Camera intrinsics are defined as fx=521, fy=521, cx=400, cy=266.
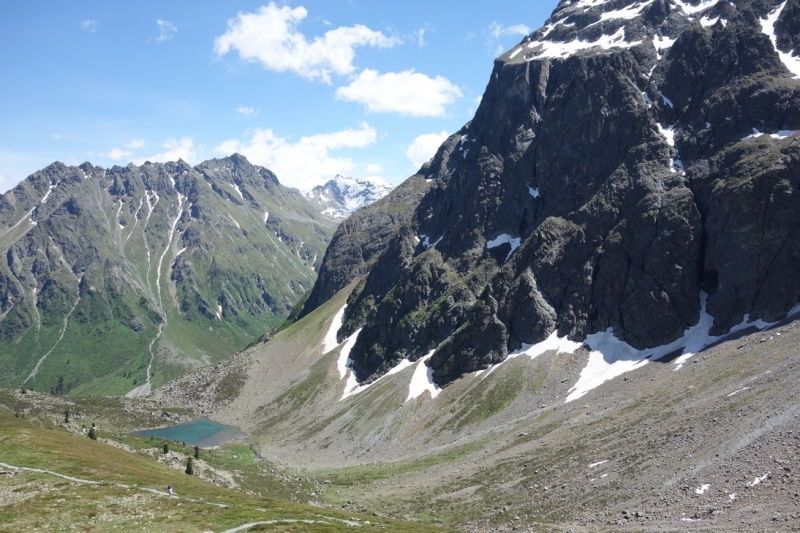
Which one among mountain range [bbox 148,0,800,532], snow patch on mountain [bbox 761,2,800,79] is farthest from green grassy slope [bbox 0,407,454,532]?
snow patch on mountain [bbox 761,2,800,79]

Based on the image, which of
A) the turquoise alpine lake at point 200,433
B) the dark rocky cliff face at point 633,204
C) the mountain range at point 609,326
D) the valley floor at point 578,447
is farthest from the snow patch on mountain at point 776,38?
the turquoise alpine lake at point 200,433

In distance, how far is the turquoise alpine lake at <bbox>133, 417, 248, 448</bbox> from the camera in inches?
6545

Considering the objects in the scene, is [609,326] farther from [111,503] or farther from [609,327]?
[111,503]

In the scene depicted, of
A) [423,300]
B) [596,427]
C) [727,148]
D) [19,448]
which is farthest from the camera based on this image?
[423,300]

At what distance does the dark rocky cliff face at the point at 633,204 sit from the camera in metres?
122

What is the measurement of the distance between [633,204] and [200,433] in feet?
510

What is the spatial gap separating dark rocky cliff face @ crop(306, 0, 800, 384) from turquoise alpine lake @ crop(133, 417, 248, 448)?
48632 millimetres

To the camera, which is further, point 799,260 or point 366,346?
point 366,346

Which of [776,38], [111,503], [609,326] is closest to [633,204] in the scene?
[609,326]

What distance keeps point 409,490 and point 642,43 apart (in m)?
165

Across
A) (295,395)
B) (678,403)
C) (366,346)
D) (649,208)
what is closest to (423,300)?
(366,346)

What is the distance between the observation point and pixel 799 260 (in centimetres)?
11162

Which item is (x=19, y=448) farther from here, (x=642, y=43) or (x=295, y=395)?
(x=642, y=43)

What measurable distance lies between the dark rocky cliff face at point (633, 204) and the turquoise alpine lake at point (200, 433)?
48632mm
